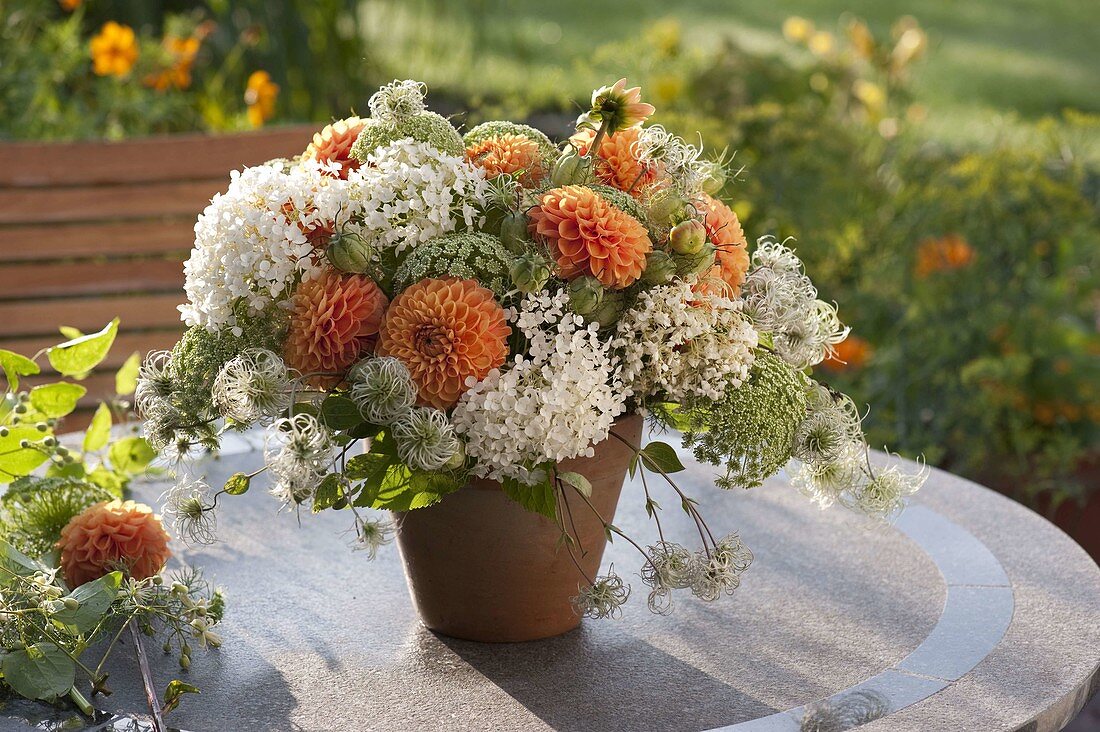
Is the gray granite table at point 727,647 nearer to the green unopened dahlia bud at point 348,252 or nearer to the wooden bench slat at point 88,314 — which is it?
the green unopened dahlia bud at point 348,252

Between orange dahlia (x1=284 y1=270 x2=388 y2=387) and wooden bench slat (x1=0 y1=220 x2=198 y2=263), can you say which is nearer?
orange dahlia (x1=284 y1=270 x2=388 y2=387)

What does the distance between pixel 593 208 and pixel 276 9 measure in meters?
3.30

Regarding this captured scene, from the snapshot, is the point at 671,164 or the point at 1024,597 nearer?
→ the point at 671,164

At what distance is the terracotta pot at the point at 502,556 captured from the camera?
3.99 feet

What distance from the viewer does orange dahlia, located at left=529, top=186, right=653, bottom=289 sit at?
1.09 metres

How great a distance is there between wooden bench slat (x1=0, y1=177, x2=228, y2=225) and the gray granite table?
4.36 ft

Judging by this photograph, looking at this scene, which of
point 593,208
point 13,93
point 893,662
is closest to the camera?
point 593,208

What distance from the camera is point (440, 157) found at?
1.16 meters

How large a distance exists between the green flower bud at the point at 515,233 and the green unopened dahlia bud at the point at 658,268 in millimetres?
111

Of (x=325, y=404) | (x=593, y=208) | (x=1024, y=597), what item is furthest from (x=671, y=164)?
(x=1024, y=597)

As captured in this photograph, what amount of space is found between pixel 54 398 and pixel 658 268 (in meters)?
0.78

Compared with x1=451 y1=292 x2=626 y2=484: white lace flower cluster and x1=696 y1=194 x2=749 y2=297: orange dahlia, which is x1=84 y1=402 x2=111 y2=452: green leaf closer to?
x1=451 y1=292 x2=626 y2=484: white lace flower cluster

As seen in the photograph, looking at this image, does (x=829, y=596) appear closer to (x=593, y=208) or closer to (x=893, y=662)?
(x=893, y=662)

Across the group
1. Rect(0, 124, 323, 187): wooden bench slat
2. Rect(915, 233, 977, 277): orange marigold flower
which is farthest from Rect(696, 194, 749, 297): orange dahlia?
Rect(915, 233, 977, 277): orange marigold flower
